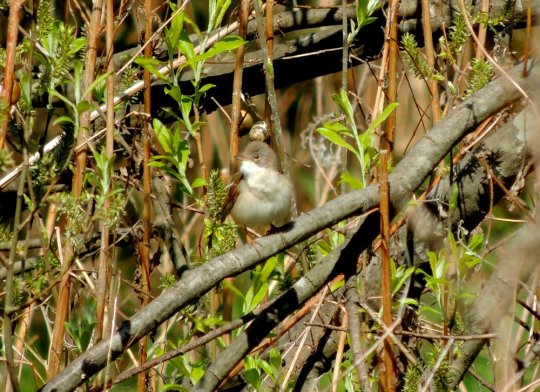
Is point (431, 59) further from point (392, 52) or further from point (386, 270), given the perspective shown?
point (386, 270)

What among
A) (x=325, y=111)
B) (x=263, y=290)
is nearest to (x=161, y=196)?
(x=263, y=290)

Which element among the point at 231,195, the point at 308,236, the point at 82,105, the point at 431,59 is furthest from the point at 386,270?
the point at 231,195

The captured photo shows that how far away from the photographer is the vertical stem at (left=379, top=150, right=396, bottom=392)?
6.59ft

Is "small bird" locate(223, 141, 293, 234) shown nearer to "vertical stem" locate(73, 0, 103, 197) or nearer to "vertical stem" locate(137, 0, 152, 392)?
"vertical stem" locate(137, 0, 152, 392)

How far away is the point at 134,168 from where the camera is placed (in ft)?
9.25

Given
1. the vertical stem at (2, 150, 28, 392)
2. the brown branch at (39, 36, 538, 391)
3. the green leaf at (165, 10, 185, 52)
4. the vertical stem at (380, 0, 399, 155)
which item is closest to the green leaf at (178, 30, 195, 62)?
the green leaf at (165, 10, 185, 52)

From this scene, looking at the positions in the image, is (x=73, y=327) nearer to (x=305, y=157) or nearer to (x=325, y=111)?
(x=325, y=111)

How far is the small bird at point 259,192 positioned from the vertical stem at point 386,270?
0.90 metres

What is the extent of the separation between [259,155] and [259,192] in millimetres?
128

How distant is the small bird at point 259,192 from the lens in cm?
299

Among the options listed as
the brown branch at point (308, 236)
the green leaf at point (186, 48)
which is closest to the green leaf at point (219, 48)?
the green leaf at point (186, 48)

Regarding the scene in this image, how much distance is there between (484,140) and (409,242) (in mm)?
386

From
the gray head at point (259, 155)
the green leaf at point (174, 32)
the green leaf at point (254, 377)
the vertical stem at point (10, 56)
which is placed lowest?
the green leaf at point (254, 377)

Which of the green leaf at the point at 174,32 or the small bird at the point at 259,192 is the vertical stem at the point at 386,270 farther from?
the small bird at the point at 259,192
